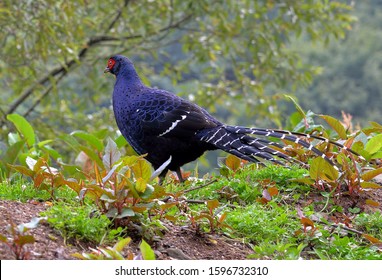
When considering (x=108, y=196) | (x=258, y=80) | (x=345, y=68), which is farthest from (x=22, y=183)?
(x=345, y=68)

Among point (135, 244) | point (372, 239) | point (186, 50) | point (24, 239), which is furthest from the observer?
point (186, 50)

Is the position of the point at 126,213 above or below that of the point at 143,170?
below

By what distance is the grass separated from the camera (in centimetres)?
387

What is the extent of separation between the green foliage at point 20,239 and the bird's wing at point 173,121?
2404 millimetres

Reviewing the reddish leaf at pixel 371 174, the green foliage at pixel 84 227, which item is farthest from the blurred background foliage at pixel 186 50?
the green foliage at pixel 84 227

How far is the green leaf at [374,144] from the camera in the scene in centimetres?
520

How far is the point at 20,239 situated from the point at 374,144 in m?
2.89

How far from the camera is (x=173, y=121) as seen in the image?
577 centimetres

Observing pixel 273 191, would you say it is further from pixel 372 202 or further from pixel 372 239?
pixel 372 239

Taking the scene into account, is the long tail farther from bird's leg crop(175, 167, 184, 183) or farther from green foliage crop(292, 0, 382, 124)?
green foliage crop(292, 0, 382, 124)

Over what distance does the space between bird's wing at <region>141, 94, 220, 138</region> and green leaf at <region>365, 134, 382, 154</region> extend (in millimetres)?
1244

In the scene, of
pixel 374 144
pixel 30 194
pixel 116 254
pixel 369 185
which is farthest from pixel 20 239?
pixel 374 144

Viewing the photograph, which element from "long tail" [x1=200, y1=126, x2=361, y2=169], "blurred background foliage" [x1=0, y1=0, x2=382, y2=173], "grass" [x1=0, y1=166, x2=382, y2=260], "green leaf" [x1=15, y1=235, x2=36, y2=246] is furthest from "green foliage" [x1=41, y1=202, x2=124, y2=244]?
"blurred background foliage" [x1=0, y1=0, x2=382, y2=173]

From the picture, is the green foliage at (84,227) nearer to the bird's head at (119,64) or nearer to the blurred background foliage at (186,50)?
the bird's head at (119,64)
